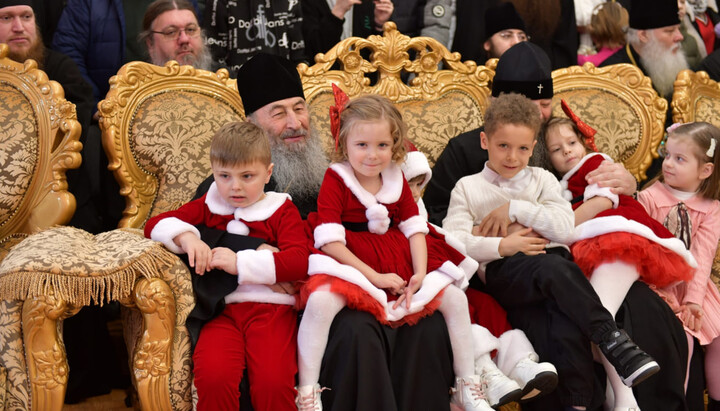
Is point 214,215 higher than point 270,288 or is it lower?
higher

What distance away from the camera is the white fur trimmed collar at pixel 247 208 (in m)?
3.67

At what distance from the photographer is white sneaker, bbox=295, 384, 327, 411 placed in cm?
335

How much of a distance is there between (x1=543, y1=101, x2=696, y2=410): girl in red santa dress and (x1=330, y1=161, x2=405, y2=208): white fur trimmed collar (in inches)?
37.0

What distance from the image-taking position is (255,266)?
11.4ft

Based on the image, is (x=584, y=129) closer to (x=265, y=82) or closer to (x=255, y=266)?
(x=265, y=82)

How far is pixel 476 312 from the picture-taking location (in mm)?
3965

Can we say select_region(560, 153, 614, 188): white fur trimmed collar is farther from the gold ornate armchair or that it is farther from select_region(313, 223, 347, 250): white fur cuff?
the gold ornate armchair

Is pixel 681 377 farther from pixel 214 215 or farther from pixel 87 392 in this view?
pixel 87 392

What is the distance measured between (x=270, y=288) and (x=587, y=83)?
281 cm

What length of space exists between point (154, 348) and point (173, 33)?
246 centimetres

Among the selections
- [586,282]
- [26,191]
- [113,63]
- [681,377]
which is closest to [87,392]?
[26,191]

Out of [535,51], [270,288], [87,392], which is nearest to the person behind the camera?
[270,288]

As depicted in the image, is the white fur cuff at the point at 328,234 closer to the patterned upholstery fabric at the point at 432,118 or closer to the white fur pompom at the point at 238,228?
the white fur pompom at the point at 238,228

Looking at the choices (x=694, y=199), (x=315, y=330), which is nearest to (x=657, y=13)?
(x=694, y=199)
